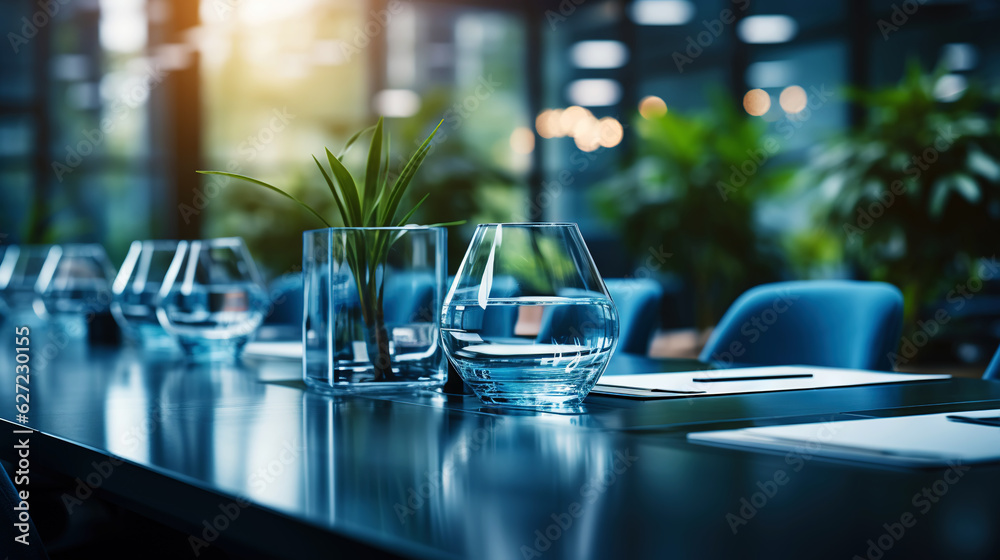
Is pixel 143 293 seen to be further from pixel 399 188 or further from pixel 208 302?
pixel 399 188

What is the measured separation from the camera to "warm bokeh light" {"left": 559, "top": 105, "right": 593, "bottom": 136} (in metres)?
6.83

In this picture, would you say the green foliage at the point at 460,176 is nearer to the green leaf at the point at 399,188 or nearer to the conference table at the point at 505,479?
the green leaf at the point at 399,188

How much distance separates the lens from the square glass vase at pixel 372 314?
1.21m

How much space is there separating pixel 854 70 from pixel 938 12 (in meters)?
0.53

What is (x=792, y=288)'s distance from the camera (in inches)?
76.5

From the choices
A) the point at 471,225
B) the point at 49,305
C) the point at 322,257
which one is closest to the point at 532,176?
the point at 471,225

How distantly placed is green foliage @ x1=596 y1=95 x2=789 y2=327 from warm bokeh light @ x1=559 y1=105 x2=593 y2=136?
3.28ft

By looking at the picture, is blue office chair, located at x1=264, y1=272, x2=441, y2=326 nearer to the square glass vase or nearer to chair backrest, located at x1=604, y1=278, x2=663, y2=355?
the square glass vase

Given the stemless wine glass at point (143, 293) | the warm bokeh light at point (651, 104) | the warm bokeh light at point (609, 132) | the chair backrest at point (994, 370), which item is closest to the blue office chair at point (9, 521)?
the stemless wine glass at point (143, 293)

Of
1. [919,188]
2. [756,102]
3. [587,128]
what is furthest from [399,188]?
[587,128]

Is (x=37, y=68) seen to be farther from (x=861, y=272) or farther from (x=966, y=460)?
(x=966, y=460)

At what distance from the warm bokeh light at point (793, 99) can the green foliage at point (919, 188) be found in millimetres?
1207

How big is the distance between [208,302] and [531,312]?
3.31ft

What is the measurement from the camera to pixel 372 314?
1.21 meters
